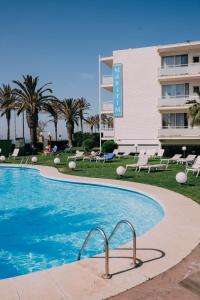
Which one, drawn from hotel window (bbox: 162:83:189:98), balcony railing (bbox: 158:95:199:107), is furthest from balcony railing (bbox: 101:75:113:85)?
balcony railing (bbox: 158:95:199:107)

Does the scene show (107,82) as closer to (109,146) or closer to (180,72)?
(109,146)

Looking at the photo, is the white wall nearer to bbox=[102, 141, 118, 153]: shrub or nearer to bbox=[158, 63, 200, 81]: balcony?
bbox=[158, 63, 200, 81]: balcony

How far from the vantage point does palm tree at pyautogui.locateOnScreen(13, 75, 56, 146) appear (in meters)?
42.0

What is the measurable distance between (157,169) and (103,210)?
9.57m

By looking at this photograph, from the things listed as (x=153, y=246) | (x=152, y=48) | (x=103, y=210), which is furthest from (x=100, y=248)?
(x=152, y=48)

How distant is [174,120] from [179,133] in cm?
266

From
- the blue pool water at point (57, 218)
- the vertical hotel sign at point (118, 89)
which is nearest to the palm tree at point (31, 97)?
the vertical hotel sign at point (118, 89)

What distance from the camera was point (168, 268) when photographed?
18.9 feet

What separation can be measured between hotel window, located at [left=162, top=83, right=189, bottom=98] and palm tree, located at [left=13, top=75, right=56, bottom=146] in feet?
49.9

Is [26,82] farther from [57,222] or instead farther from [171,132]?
[57,222]

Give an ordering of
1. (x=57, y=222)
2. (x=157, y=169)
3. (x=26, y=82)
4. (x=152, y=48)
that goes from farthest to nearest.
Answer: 1. (x=26, y=82)
2. (x=152, y=48)
3. (x=157, y=169)
4. (x=57, y=222)

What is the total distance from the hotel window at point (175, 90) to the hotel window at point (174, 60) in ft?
7.27

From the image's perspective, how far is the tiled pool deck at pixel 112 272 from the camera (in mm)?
4945

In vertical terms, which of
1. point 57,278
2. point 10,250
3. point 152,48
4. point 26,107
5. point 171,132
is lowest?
point 10,250
